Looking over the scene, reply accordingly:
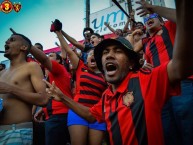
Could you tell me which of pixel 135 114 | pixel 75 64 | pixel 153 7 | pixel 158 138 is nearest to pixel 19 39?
pixel 75 64

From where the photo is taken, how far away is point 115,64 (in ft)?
7.82

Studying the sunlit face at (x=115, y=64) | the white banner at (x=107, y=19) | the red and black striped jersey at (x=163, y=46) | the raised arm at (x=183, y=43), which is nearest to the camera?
the raised arm at (x=183, y=43)

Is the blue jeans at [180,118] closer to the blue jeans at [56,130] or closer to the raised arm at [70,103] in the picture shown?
the raised arm at [70,103]

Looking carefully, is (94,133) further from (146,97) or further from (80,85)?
(146,97)

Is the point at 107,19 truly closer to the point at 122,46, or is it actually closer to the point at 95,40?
the point at 95,40

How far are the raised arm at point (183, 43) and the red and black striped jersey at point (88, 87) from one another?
2050 mm

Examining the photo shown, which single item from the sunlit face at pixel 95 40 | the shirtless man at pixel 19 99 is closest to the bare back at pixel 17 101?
the shirtless man at pixel 19 99

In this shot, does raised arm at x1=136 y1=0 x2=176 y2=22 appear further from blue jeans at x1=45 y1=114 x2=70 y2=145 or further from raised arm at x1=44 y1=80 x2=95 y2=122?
blue jeans at x1=45 y1=114 x2=70 y2=145

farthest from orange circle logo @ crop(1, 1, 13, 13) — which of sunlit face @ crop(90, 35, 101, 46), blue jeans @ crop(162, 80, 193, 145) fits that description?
blue jeans @ crop(162, 80, 193, 145)

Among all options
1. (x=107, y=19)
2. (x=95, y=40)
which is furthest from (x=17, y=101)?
(x=107, y=19)

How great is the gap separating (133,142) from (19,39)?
2383 mm

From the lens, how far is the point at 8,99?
2902mm

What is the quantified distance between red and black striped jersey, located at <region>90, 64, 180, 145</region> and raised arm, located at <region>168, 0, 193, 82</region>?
14cm

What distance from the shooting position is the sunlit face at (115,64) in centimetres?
235
